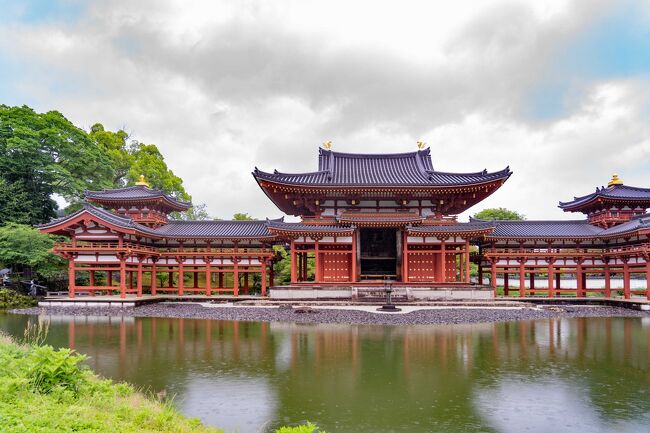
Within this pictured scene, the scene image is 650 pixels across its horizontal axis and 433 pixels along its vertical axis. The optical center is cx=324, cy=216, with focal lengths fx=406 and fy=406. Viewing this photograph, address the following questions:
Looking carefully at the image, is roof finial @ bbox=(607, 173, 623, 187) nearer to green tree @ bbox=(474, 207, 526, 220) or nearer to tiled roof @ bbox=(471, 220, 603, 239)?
tiled roof @ bbox=(471, 220, 603, 239)

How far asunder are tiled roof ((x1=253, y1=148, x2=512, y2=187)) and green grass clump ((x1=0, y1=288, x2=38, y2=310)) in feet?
55.0

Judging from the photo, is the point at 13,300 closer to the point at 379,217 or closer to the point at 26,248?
the point at 26,248

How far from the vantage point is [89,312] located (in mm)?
21938

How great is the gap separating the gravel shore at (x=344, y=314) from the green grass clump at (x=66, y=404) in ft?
39.1

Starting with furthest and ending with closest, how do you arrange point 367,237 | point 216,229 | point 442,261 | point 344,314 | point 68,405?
point 216,229
point 367,237
point 442,261
point 344,314
point 68,405

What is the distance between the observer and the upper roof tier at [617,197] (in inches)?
1134

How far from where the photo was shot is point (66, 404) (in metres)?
6.19

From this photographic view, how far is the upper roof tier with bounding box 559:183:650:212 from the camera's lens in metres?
28.8

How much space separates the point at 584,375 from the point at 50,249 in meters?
29.7

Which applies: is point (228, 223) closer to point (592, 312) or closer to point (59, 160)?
point (59, 160)

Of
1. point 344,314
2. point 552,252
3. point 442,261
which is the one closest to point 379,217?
point 442,261

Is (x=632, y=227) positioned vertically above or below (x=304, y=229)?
below

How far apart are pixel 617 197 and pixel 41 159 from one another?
43.6 metres

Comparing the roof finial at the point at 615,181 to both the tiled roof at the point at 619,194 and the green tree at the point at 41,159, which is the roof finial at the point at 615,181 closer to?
the tiled roof at the point at 619,194
